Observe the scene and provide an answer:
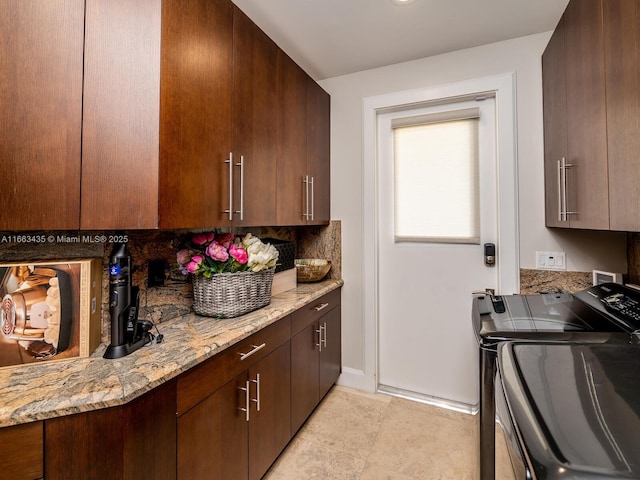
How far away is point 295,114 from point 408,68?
95 centimetres

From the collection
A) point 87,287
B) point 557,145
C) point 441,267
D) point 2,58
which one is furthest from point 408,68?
point 87,287

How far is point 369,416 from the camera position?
212cm

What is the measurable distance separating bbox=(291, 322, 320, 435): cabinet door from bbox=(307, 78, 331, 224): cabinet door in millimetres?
805

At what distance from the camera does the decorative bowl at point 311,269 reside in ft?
7.60

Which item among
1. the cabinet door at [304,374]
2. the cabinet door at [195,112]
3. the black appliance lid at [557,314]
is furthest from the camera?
the cabinet door at [304,374]

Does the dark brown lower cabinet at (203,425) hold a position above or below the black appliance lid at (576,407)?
below

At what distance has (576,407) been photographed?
0.60 meters

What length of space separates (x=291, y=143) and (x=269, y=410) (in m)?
1.51

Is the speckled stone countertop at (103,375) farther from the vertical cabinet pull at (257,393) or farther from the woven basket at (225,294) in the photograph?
the vertical cabinet pull at (257,393)

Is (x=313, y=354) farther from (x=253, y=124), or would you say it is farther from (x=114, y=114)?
(x=114, y=114)

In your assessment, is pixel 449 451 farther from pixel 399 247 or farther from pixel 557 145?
pixel 557 145

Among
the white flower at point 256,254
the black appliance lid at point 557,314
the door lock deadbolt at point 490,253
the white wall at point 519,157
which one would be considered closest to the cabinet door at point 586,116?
the black appliance lid at point 557,314

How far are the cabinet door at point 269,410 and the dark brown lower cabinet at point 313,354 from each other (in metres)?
0.08

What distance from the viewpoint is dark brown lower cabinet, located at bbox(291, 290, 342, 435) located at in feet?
5.90
